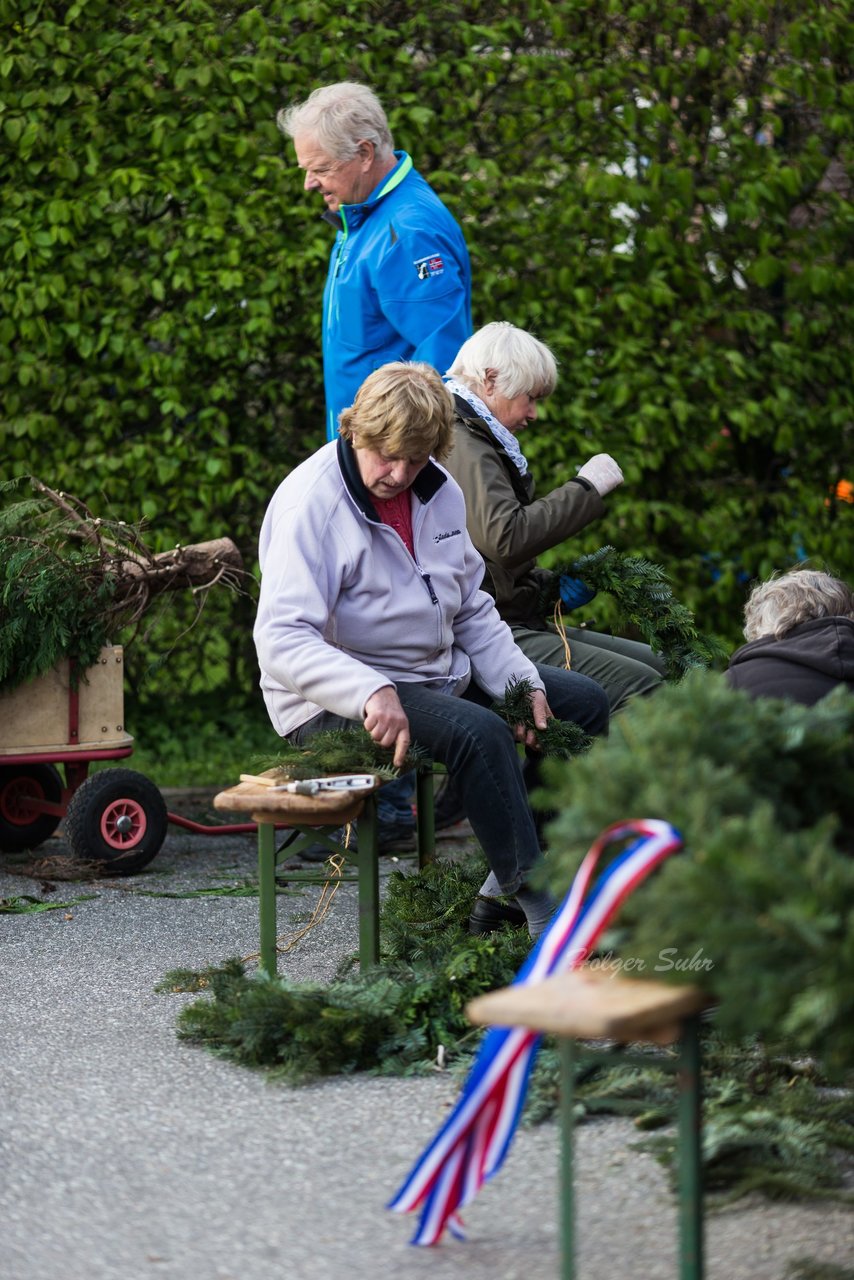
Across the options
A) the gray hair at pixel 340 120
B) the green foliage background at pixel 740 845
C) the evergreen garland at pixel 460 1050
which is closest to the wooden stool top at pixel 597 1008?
the green foliage background at pixel 740 845

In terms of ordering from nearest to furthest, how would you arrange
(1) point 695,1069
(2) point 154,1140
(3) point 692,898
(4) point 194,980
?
1. (3) point 692,898
2. (1) point 695,1069
3. (2) point 154,1140
4. (4) point 194,980

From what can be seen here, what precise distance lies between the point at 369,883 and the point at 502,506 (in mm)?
1300

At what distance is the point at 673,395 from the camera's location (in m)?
7.15

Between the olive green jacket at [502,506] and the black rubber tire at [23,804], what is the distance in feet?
6.26

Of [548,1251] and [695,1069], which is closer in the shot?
[695,1069]

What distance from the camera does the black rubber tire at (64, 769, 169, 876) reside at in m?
5.34

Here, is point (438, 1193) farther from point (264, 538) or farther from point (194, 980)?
point (264, 538)

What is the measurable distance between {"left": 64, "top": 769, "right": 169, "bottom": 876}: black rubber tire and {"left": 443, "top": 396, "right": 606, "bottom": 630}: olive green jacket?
1.53 meters

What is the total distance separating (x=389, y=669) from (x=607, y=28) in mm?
4215

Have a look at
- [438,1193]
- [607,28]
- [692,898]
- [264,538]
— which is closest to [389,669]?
[264,538]

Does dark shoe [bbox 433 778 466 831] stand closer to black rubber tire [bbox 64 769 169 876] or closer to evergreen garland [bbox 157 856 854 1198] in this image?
black rubber tire [bbox 64 769 169 876]

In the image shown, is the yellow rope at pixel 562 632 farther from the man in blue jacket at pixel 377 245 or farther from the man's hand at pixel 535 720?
the man in blue jacket at pixel 377 245

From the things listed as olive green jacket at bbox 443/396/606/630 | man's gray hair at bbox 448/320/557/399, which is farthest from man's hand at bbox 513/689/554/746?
Answer: man's gray hair at bbox 448/320/557/399

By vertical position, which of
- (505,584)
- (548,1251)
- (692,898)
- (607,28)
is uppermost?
(607,28)
